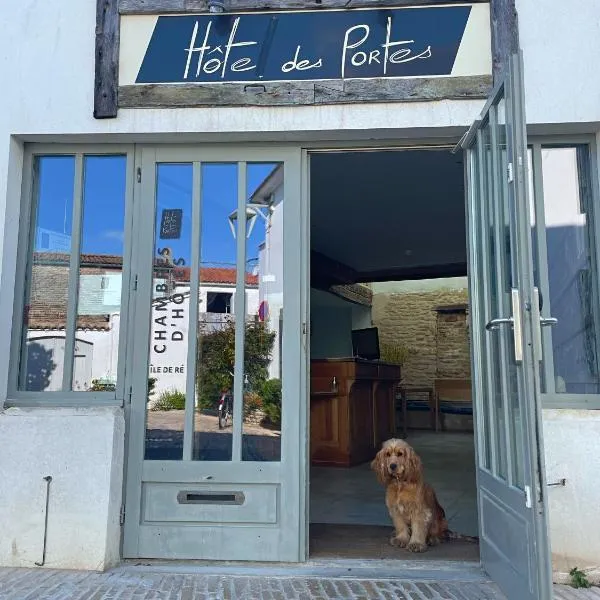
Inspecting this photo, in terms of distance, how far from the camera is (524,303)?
2621mm

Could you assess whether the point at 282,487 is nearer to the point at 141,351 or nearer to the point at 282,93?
the point at 141,351

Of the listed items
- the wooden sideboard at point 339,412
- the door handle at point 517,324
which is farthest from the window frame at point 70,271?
the wooden sideboard at point 339,412

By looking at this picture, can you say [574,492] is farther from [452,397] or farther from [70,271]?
[452,397]

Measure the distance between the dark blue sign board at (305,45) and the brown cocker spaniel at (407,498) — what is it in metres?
2.55

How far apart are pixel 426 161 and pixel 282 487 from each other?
3.19 metres

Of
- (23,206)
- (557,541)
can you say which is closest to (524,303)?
(557,541)

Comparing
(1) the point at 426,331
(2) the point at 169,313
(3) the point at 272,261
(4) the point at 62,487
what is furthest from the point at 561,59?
(1) the point at 426,331

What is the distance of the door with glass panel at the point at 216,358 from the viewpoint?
12.1ft

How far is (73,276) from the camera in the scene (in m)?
3.96

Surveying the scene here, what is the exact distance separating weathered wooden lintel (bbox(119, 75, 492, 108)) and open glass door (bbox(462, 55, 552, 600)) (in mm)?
426

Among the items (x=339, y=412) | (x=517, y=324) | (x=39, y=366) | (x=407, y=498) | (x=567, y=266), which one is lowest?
(x=407, y=498)

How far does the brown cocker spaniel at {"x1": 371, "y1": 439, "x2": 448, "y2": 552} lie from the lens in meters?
4.05

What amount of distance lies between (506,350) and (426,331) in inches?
441

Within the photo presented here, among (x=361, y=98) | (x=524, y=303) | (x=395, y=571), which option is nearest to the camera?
(x=524, y=303)
